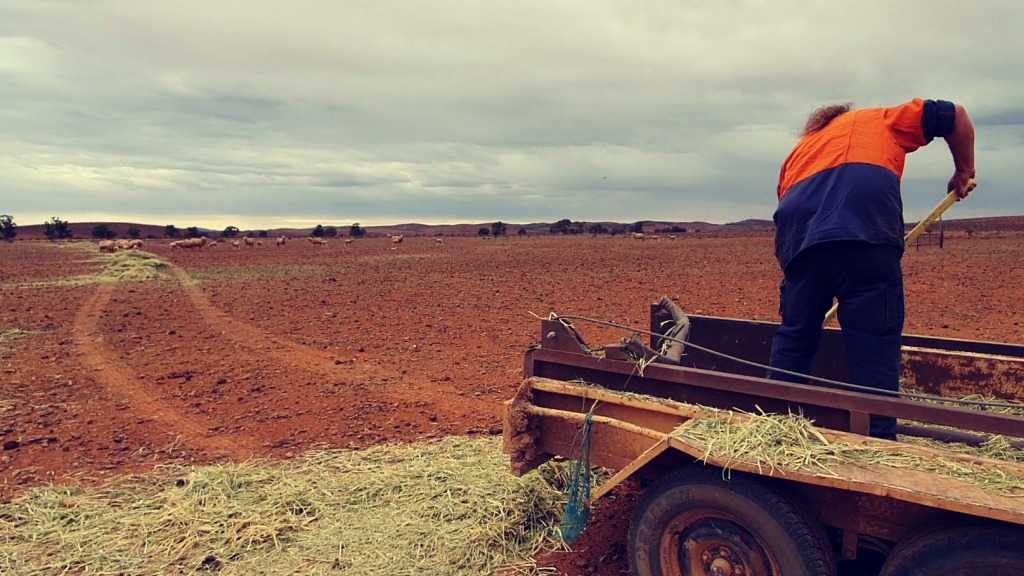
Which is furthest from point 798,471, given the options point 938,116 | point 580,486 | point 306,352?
point 306,352

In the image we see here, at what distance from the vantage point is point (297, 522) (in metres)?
3.82

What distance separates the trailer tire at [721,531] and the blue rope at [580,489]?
357 mm

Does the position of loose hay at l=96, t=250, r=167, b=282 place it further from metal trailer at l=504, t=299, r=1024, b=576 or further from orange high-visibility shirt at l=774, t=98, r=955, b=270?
orange high-visibility shirt at l=774, t=98, r=955, b=270

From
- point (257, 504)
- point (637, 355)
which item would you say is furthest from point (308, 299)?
point (637, 355)

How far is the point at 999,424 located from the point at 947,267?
2085 centimetres

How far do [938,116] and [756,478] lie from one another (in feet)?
6.04

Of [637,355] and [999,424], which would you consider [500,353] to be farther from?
[999,424]

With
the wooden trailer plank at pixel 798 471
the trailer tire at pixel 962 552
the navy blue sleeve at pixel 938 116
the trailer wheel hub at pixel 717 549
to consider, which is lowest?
the trailer wheel hub at pixel 717 549

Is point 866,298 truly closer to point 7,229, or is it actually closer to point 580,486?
point 580,486

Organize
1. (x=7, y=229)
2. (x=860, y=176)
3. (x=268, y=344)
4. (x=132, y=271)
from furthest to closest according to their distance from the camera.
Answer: (x=7, y=229), (x=132, y=271), (x=268, y=344), (x=860, y=176)

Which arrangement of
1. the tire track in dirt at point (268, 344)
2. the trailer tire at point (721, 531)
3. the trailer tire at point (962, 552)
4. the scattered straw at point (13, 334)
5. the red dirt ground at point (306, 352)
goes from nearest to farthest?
1. the trailer tire at point (962, 552)
2. the trailer tire at point (721, 531)
3. the red dirt ground at point (306, 352)
4. the tire track in dirt at point (268, 344)
5. the scattered straw at point (13, 334)

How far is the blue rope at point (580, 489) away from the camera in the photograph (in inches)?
122

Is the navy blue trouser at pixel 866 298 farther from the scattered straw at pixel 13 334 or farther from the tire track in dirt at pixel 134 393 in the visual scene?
the scattered straw at pixel 13 334

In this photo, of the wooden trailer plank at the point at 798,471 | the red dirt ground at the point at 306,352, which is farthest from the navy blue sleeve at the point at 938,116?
the red dirt ground at the point at 306,352
